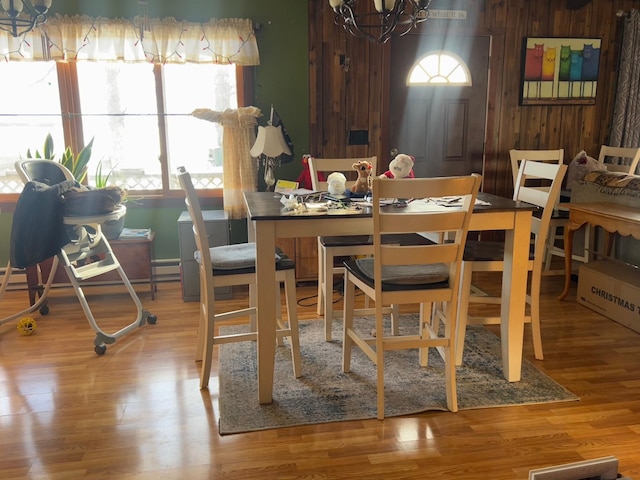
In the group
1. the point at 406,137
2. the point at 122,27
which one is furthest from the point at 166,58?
the point at 406,137

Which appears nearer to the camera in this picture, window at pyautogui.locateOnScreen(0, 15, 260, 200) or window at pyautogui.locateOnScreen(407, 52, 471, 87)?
window at pyautogui.locateOnScreen(0, 15, 260, 200)

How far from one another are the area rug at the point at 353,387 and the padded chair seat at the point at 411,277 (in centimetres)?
53

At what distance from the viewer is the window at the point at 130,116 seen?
3951mm

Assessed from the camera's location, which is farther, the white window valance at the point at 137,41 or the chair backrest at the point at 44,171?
the white window valance at the point at 137,41

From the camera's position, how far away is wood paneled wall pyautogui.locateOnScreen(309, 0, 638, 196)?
420 cm

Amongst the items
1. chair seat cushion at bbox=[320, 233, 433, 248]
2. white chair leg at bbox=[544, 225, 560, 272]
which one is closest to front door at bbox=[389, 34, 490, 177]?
white chair leg at bbox=[544, 225, 560, 272]

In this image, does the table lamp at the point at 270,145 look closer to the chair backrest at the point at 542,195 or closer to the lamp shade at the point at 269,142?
the lamp shade at the point at 269,142

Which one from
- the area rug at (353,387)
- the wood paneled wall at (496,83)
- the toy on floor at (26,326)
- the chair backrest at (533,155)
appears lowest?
the area rug at (353,387)

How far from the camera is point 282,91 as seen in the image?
13.7 ft

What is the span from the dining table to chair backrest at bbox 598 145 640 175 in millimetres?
2350

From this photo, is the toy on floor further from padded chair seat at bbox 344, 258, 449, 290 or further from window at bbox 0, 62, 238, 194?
padded chair seat at bbox 344, 258, 449, 290

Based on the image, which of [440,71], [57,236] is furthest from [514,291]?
[440,71]

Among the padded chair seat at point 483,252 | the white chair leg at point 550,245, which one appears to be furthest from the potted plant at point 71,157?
the white chair leg at point 550,245

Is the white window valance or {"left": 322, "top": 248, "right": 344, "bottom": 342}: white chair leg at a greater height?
the white window valance
